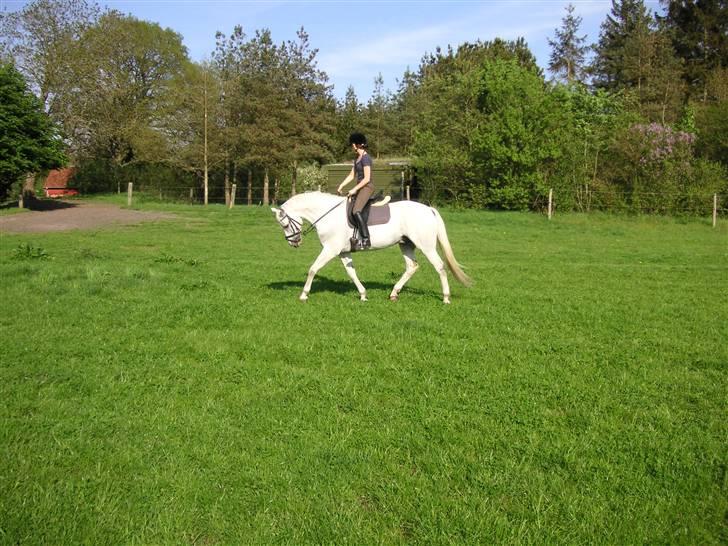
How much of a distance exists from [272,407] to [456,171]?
3033cm

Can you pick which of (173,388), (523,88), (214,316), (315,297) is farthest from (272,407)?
(523,88)

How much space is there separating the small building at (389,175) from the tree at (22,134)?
1739cm

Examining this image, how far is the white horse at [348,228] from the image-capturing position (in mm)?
9945

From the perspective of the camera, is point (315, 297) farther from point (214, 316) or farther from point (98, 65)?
point (98, 65)

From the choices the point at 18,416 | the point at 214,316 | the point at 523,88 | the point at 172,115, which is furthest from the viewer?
the point at 172,115

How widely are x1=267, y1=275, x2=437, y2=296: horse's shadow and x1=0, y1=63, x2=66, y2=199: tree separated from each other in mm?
24216

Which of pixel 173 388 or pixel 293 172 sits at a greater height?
pixel 293 172

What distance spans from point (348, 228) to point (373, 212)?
0.52 m

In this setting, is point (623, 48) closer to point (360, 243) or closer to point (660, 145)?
point (660, 145)

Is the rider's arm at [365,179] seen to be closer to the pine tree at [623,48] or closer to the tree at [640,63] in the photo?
the tree at [640,63]

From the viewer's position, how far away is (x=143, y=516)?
3.45 meters

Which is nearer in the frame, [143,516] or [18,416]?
[143,516]

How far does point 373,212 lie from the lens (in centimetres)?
997

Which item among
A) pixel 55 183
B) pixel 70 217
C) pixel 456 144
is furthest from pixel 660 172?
pixel 55 183
